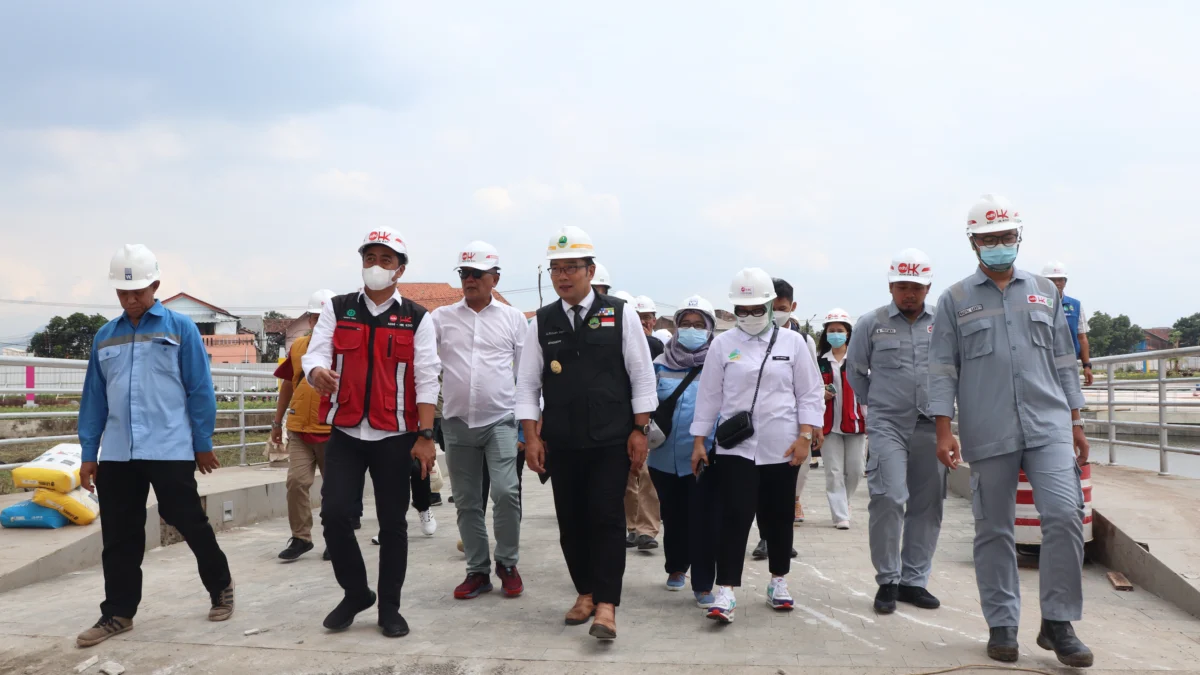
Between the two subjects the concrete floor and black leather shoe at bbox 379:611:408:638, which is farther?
black leather shoe at bbox 379:611:408:638

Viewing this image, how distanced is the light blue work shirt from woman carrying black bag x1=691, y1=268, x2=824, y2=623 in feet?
8.99

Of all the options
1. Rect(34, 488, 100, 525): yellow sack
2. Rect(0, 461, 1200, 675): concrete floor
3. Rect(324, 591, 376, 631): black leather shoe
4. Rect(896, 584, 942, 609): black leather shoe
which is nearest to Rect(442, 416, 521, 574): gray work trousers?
Rect(0, 461, 1200, 675): concrete floor

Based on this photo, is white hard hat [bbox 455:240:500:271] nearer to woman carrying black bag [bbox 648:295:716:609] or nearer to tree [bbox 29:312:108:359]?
woman carrying black bag [bbox 648:295:716:609]

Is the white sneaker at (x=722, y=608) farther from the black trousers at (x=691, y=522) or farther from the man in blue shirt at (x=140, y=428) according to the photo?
the man in blue shirt at (x=140, y=428)

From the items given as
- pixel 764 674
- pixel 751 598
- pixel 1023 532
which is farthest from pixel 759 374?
pixel 1023 532

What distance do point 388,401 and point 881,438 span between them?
289cm

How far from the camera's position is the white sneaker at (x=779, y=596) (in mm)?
5371

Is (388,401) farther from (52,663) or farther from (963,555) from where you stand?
(963,555)

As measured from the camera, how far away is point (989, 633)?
4625 millimetres

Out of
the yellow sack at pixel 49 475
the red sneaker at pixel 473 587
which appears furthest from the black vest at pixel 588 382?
the yellow sack at pixel 49 475

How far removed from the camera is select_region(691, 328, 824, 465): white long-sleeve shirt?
5.29 meters

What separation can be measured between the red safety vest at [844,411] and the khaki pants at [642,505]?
175cm

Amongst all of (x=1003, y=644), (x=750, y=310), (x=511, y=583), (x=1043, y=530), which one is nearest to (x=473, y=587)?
(x=511, y=583)

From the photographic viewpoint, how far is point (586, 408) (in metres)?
4.96
